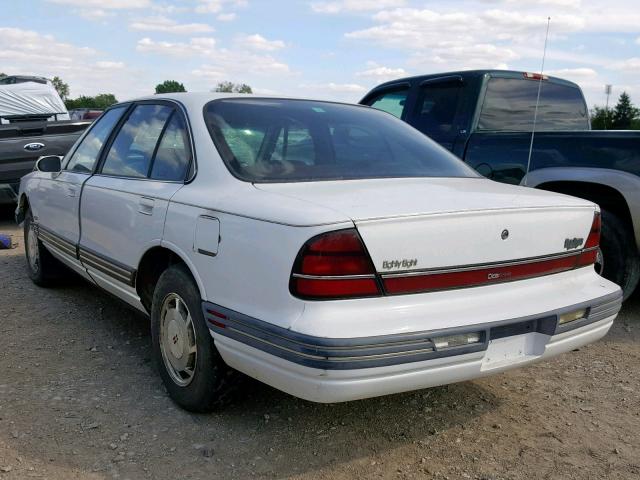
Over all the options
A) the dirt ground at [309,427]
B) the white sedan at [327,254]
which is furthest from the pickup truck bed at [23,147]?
the white sedan at [327,254]

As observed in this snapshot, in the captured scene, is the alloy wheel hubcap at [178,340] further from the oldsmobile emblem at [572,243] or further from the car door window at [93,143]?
the oldsmobile emblem at [572,243]

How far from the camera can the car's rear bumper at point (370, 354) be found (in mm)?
2318

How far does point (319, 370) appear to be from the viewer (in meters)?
2.31

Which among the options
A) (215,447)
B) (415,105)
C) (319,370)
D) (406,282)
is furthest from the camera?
(415,105)

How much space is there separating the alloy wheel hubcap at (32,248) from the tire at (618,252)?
4.38 m

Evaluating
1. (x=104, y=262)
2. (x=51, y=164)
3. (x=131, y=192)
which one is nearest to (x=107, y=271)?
(x=104, y=262)

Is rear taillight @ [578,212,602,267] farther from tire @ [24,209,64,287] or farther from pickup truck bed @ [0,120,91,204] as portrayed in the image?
pickup truck bed @ [0,120,91,204]

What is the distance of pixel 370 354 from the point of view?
7.64ft

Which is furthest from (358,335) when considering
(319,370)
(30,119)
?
(30,119)

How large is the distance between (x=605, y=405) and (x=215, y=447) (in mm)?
1995

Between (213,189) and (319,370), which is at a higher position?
(213,189)

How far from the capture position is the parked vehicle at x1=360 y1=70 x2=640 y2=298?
15.1 feet

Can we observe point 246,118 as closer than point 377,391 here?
No

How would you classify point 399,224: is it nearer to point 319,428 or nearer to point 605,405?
point 319,428
